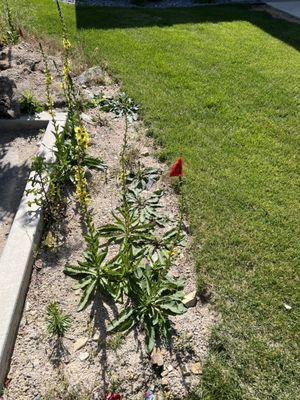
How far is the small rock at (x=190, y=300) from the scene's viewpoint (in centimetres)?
383

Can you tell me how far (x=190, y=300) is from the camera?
384cm

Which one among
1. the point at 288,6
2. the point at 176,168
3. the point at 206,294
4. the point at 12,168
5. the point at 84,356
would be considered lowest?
the point at 12,168

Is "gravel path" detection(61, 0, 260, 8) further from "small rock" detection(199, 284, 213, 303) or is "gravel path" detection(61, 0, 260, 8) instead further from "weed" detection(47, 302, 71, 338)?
"weed" detection(47, 302, 71, 338)

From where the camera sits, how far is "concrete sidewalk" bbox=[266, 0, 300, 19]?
1251cm

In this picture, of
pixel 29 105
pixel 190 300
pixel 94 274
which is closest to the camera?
pixel 190 300

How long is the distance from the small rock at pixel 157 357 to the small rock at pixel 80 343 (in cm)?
64

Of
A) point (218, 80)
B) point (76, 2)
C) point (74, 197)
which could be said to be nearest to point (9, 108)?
point (74, 197)

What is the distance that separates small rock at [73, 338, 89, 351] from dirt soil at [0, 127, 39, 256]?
1.51 metres

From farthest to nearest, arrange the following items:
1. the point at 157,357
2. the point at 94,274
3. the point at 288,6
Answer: the point at 288,6 < the point at 94,274 < the point at 157,357

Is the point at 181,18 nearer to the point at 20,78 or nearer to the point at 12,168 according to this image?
the point at 20,78

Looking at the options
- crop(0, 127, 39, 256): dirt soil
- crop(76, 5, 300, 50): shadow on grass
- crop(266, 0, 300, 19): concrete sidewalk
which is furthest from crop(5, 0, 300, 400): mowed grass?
crop(0, 127, 39, 256): dirt soil

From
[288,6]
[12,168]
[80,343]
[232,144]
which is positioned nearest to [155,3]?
[288,6]

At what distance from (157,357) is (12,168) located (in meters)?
3.51

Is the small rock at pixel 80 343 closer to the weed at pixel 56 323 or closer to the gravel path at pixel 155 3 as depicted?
the weed at pixel 56 323
